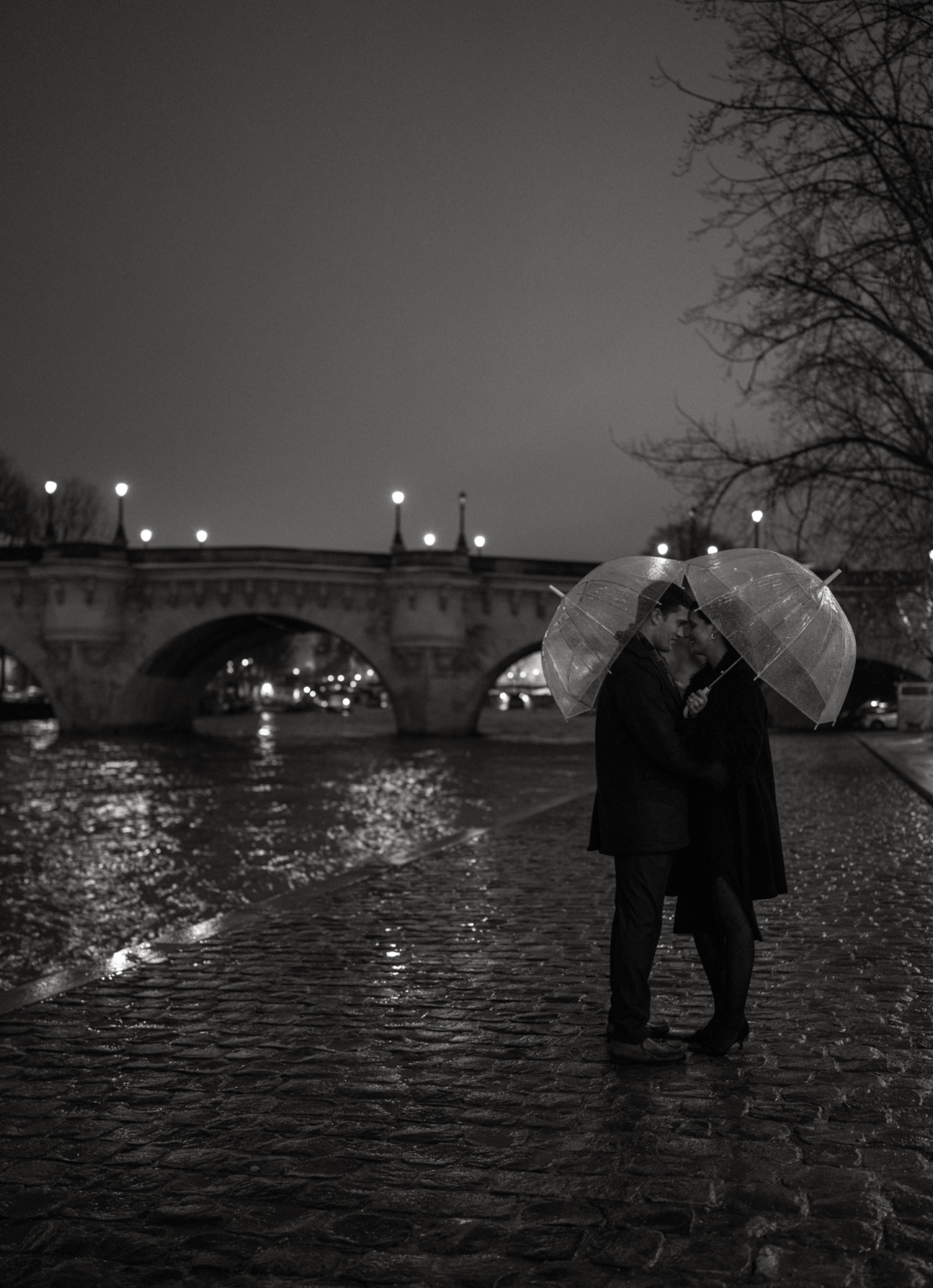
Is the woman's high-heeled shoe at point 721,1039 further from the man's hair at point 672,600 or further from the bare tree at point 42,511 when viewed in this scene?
the bare tree at point 42,511

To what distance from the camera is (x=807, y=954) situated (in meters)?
8.15

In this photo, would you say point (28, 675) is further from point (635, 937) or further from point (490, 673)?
point (635, 937)

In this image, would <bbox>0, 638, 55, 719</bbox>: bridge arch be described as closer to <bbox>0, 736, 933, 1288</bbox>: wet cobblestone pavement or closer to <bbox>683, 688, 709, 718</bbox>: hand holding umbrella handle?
<bbox>0, 736, 933, 1288</bbox>: wet cobblestone pavement

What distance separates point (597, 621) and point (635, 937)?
4.13 ft

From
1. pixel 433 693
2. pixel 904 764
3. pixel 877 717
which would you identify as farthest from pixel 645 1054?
pixel 877 717

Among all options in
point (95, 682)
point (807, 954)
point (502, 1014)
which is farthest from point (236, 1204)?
point (95, 682)

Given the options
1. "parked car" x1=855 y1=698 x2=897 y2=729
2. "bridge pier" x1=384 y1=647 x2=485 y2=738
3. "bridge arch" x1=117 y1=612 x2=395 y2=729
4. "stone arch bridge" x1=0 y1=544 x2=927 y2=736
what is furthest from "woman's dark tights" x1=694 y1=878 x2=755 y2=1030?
"parked car" x1=855 y1=698 x2=897 y2=729

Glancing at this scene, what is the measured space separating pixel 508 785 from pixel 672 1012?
17.7 metres

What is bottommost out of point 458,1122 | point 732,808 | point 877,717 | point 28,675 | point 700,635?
point 458,1122

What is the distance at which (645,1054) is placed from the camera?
5.73 m

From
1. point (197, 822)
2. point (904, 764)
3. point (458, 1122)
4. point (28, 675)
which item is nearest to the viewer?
point (458, 1122)

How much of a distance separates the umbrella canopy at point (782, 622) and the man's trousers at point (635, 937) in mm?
862

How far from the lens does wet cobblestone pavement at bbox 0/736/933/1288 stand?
12.8ft

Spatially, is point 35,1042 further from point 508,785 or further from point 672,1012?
point 508,785
